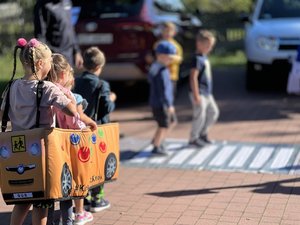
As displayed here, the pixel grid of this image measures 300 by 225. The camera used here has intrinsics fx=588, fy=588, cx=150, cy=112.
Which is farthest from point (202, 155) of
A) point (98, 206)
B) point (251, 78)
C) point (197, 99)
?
point (251, 78)

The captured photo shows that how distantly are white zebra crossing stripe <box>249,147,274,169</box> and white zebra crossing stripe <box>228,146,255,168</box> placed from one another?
11cm

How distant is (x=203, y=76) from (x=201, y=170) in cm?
141

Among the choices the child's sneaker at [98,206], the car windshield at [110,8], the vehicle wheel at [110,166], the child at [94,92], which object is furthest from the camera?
the car windshield at [110,8]

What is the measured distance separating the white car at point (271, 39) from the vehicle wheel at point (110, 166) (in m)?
5.53

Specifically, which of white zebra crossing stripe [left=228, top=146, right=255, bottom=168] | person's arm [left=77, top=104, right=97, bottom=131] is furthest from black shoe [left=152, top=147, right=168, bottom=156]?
person's arm [left=77, top=104, right=97, bottom=131]

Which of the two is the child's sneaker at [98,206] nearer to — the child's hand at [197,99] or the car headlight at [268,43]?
the child's hand at [197,99]

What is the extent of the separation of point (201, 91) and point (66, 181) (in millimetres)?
3557

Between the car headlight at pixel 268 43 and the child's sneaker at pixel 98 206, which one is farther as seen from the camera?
the car headlight at pixel 268 43

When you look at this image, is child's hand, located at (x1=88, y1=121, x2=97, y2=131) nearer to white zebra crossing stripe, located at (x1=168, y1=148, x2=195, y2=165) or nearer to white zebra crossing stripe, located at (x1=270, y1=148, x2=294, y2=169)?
white zebra crossing stripe, located at (x1=168, y1=148, x2=195, y2=165)

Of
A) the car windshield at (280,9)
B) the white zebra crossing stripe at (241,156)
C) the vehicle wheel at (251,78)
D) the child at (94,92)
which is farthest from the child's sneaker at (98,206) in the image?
the car windshield at (280,9)

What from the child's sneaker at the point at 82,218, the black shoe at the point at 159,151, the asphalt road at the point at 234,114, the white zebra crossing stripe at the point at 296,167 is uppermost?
the child's sneaker at the point at 82,218

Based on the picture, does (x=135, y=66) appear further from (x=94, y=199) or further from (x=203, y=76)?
(x=94, y=199)

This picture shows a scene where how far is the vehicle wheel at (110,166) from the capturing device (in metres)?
4.87

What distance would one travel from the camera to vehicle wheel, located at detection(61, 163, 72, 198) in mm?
4238
